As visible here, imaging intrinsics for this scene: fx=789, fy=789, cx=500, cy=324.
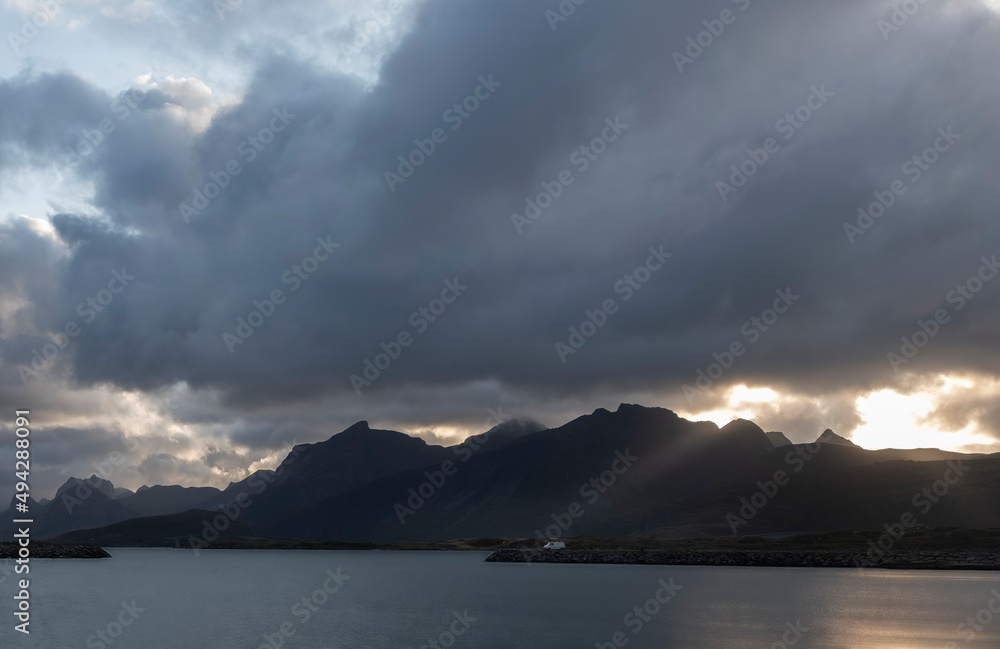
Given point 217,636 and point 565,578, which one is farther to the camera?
point 565,578

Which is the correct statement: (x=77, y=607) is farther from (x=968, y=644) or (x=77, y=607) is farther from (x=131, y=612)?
(x=968, y=644)

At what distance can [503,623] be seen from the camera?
91188 millimetres

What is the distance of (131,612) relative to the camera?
108438 millimetres

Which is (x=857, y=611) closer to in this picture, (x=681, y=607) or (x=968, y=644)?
(x=681, y=607)

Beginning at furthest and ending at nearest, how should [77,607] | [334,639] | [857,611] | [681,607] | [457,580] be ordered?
[457,580], [77,607], [681,607], [857,611], [334,639]

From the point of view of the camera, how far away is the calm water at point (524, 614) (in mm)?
76938

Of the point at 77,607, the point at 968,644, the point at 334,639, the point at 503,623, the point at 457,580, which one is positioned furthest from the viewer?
the point at 457,580

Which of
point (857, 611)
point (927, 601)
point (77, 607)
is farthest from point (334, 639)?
point (927, 601)

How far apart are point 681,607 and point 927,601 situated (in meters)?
36.8

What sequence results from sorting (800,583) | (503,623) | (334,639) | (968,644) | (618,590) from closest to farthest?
(968,644) < (334,639) < (503,623) < (618,590) < (800,583)

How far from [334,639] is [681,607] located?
164 ft

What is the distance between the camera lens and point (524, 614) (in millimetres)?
101500

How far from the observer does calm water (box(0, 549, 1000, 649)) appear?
7694 centimetres

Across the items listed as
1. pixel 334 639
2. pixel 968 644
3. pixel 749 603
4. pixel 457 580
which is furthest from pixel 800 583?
pixel 334 639
